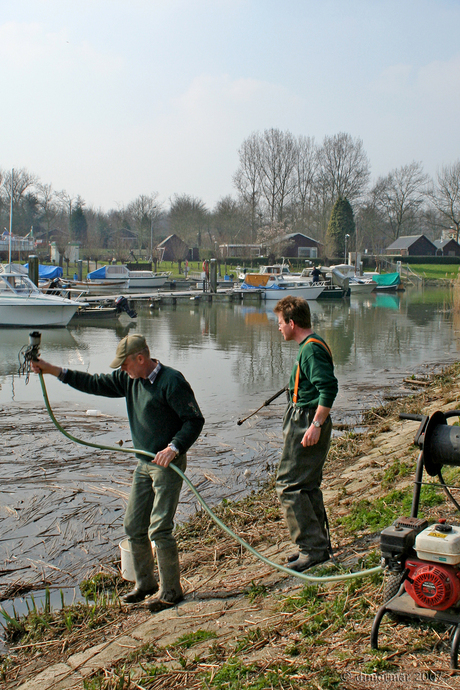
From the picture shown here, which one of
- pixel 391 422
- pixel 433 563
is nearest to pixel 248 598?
pixel 433 563

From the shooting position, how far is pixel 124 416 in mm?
11375

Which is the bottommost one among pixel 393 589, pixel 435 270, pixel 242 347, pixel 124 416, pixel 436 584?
pixel 124 416

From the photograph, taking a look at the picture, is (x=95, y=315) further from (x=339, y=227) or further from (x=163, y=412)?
(x=339, y=227)

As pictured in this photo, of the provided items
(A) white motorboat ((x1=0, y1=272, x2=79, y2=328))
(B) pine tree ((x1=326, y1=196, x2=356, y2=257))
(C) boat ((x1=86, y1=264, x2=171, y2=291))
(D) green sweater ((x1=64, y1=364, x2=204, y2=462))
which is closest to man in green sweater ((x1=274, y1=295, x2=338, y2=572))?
(D) green sweater ((x1=64, y1=364, x2=204, y2=462))

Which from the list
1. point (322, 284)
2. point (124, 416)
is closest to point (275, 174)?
point (322, 284)

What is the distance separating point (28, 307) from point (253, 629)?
24473 mm

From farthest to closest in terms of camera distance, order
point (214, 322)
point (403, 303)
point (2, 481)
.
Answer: point (403, 303) < point (214, 322) < point (2, 481)

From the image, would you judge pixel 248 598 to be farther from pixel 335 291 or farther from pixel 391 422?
pixel 335 291

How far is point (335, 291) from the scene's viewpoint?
45781 mm

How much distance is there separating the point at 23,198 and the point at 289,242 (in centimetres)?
3641

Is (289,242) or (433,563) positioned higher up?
(289,242)

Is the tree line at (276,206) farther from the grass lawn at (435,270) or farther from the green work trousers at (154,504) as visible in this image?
the green work trousers at (154,504)

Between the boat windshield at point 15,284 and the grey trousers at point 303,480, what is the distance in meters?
24.2

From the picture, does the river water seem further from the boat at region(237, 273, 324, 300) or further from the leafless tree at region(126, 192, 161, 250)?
the leafless tree at region(126, 192, 161, 250)
